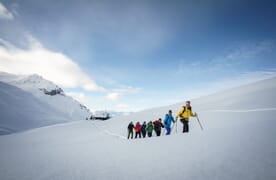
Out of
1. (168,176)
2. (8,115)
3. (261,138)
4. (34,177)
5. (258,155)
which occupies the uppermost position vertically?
(8,115)

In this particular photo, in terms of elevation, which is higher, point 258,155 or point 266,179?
point 258,155

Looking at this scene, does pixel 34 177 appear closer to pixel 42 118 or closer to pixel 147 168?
pixel 147 168

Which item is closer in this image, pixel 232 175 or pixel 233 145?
pixel 232 175

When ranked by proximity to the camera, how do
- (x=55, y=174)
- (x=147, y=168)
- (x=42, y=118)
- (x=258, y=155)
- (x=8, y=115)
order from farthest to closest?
1. (x=42, y=118)
2. (x=8, y=115)
3. (x=55, y=174)
4. (x=147, y=168)
5. (x=258, y=155)

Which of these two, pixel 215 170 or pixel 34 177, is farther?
pixel 34 177

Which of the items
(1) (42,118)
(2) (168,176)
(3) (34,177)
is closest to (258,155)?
(2) (168,176)

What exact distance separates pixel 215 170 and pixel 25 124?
144978mm

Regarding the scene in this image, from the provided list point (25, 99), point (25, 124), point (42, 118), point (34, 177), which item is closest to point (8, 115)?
point (25, 124)

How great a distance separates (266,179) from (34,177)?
14.8ft

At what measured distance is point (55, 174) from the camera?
3.61 metres

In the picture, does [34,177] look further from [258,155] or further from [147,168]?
[258,155]

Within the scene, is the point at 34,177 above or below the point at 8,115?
below

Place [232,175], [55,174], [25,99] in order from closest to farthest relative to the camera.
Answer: [232,175] < [55,174] < [25,99]

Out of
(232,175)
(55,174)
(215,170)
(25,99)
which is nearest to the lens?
(232,175)
